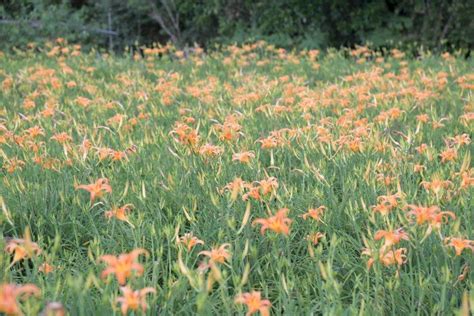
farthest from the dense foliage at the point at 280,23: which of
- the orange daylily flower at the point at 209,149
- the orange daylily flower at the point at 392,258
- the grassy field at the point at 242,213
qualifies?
the orange daylily flower at the point at 392,258

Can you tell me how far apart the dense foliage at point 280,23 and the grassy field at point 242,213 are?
4.98 metres

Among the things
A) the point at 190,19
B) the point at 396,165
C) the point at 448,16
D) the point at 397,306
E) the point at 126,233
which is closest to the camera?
the point at 397,306

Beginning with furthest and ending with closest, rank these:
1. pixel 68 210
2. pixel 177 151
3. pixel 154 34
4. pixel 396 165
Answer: pixel 154 34
pixel 177 151
pixel 396 165
pixel 68 210

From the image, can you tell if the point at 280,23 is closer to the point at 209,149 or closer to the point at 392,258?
the point at 209,149

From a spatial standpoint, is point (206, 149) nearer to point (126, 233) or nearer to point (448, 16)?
point (126, 233)

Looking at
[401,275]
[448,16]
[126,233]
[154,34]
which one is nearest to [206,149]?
[126,233]

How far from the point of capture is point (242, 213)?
2.10m

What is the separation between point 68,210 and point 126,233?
0.36m

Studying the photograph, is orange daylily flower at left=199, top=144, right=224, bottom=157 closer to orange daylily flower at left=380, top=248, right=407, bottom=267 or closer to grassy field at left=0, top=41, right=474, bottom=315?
grassy field at left=0, top=41, right=474, bottom=315

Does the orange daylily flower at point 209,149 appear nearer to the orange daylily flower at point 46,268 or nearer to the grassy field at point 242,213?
the grassy field at point 242,213

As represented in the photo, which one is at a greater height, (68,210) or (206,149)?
(206,149)

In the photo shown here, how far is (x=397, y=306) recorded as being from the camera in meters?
1.59

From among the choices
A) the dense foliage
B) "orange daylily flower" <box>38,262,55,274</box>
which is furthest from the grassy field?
the dense foliage

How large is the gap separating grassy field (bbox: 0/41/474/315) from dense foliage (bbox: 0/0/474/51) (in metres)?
4.98
